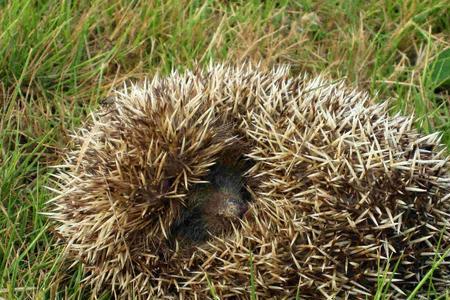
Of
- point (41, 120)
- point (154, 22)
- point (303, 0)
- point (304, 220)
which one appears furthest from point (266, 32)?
point (304, 220)

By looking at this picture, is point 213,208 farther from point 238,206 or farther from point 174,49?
point 174,49

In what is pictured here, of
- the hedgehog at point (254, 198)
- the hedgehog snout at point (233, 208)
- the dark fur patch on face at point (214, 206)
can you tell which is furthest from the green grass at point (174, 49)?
the hedgehog snout at point (233, 208)

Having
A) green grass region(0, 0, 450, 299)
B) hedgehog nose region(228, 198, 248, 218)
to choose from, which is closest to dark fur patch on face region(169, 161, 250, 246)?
hedgehog nose region(228, 198, 248, 218)

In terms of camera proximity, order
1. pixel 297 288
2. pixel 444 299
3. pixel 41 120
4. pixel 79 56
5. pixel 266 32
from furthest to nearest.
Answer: pixel 266 32 → pixel 79 56 → pixel 41 120 → pixel 444 299 → pixel 297 288

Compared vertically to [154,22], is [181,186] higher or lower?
Answer: higher

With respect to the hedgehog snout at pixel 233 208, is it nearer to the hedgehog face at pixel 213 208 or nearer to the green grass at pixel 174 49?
the hedgehog face at pixel 213 208

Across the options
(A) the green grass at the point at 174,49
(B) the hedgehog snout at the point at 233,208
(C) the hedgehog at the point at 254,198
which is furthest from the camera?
(A) the green grass at the point at 174,49

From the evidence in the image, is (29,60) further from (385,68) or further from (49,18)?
(385,68)

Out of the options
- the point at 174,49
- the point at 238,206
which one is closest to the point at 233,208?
the point at 238,206
